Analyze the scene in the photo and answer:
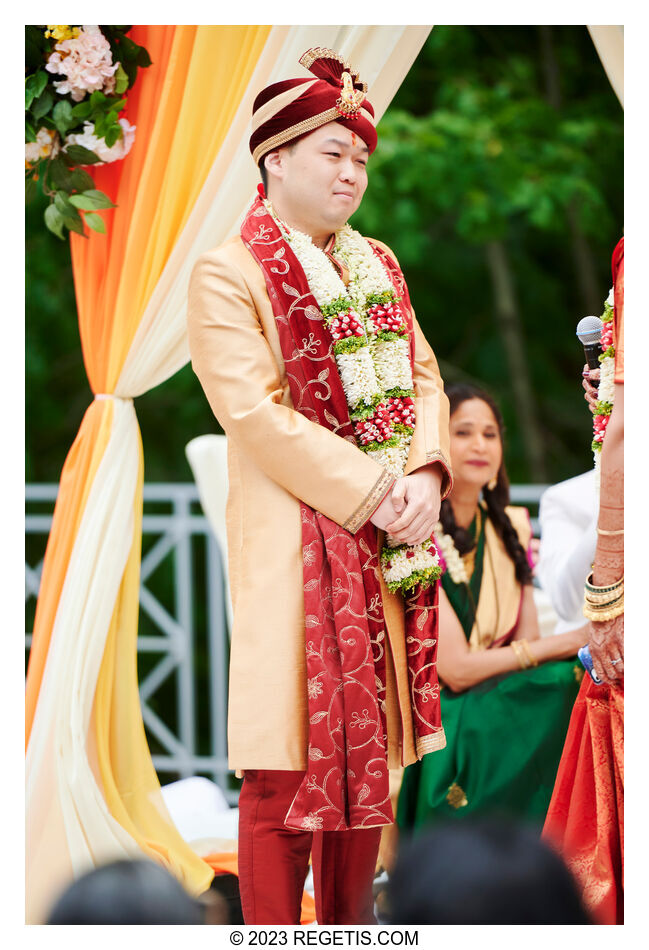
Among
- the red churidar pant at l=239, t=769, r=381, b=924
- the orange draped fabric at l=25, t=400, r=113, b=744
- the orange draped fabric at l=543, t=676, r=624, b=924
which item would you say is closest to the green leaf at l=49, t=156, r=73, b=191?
the orange draped fabric at l=25, t=400, r=113, b=744

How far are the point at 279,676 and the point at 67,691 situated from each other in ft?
2.65

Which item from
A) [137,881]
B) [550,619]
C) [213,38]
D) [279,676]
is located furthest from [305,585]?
[550,619]

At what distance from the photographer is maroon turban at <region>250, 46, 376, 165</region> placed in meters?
2.12

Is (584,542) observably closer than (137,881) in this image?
No

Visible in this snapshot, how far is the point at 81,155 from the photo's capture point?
2.65m

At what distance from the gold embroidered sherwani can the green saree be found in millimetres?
569

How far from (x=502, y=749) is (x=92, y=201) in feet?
5.64

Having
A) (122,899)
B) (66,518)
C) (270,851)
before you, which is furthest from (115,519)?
(122,899)

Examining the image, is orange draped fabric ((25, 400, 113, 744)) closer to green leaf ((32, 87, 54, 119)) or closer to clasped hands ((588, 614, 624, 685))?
green leaf ((32, 87, 54, 119))

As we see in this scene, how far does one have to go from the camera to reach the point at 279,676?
6.76 feet

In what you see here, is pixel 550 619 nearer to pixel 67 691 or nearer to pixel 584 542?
pixel 584 542

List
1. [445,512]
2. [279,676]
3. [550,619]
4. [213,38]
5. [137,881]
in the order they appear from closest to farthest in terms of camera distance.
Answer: [137,881] < [279,676] < [213,38] < [445,512] < [550,619]

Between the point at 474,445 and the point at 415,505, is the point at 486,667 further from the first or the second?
the point at 415,505

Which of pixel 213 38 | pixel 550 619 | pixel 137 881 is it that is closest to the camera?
pixel 137 881
